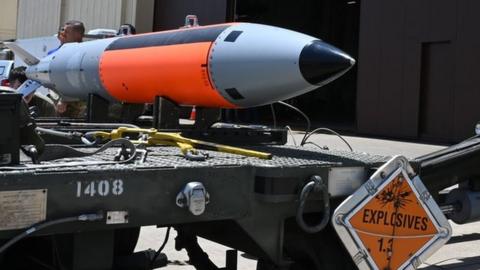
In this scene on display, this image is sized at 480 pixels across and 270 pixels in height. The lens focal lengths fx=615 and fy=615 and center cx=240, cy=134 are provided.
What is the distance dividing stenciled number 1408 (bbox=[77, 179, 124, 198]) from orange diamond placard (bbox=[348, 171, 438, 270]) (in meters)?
1.22

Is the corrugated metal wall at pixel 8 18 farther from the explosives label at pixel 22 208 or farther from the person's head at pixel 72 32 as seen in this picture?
the explosives label at pixel 22 208

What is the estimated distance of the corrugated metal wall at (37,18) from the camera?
82.9 feet

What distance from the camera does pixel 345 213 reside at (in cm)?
304

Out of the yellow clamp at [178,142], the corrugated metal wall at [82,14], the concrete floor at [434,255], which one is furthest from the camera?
the corrugated metal wall at [82,14]

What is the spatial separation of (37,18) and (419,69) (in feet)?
56.0

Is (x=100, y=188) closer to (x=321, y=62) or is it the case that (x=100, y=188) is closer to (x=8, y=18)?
(x=321, y=62)

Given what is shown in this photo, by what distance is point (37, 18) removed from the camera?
26328mm

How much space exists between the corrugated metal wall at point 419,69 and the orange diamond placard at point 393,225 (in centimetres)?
1264

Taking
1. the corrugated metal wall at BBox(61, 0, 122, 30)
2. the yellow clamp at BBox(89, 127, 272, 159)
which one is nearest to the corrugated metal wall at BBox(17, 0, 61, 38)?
the corrugated metal wall at BBox(61, 0, 122, 30)

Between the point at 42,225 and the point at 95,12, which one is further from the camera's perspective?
the point at 95,12

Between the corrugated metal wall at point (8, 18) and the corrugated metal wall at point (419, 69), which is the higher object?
the corrugated metal wall at point (8, 18)

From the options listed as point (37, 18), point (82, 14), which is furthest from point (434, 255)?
point (37, 18)

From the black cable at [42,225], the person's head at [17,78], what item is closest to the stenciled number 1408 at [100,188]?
the black cable at [42,225]

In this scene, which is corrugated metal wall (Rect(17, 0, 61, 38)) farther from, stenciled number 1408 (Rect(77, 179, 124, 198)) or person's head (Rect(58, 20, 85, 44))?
stenciled number 1408 (Rect(77, 179, 124, 198))
